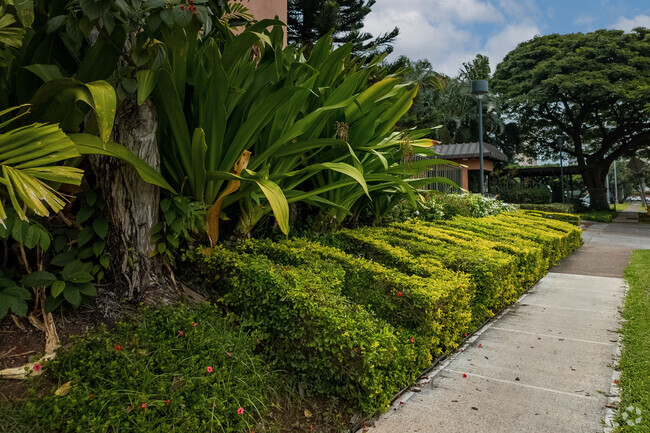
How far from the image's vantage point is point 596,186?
24938mm

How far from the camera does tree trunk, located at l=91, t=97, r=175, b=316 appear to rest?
9.91 ft

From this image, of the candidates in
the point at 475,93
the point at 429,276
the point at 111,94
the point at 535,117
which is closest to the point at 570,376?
the point at 429,276

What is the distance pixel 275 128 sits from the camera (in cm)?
373

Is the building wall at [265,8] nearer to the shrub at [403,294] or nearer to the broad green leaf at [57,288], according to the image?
the shrub at [403,294]

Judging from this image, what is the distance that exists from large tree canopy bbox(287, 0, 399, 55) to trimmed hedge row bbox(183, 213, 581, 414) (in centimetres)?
1101

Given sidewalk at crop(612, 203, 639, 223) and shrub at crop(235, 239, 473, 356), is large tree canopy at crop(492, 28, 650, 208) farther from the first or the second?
shrub at crop(235, 239, 473, 356)

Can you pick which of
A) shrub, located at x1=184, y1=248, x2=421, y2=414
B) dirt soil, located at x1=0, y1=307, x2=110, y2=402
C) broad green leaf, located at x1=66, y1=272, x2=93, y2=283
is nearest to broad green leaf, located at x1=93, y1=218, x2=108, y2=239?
broad green leaf, located at x1=66, y1=272, x2=93, y2=283

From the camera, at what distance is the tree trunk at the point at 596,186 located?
80.7 feet

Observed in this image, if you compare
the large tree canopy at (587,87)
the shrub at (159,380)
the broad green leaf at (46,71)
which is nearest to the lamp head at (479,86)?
the shrub at (159,380)

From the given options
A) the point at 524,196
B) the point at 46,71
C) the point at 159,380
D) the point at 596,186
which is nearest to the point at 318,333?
the point at 159,380

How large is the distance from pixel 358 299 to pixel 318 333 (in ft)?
3.15

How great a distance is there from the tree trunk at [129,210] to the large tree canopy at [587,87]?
21.5 meters

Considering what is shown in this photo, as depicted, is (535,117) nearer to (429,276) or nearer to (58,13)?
(429,276)

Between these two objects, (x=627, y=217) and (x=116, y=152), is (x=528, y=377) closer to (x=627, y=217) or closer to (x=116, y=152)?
(x=116, y=152)
